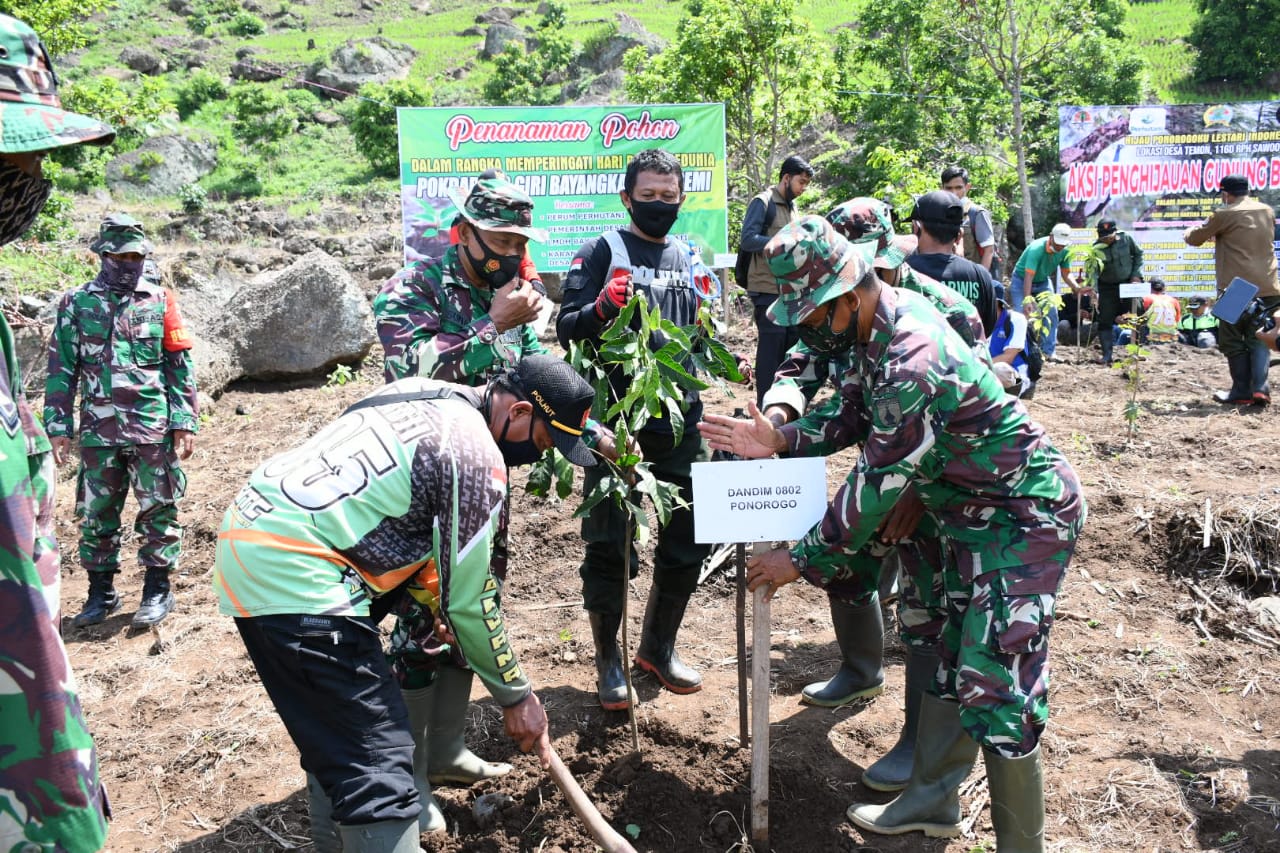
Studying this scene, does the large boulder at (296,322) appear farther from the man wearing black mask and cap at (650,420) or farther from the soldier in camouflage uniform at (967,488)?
the soldier in camouflage uniform at (967,488)

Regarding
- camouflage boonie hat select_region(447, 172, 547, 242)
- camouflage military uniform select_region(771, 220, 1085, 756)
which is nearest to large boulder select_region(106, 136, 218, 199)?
camouflage boonie hat select_region(447, 172, 547, 242)

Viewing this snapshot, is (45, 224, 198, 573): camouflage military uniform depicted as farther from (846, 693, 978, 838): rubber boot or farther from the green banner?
the green banner

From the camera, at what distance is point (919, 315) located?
2.67 m

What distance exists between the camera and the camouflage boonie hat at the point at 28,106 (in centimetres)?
143

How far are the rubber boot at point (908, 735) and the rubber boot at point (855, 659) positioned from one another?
19.0 inches

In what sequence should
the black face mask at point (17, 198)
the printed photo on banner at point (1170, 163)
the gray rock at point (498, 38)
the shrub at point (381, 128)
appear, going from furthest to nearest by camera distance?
the gray rock at point (498, 38) → the shrub at point (381, 128) → the printed photo on banner at point (1170, 163) → the black face mask at point (17, 198)

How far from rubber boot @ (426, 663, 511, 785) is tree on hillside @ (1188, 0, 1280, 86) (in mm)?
30859

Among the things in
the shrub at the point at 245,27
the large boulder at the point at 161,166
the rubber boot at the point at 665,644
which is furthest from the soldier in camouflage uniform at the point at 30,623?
the shrub at the point at 245,27

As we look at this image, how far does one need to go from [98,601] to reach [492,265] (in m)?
3.60

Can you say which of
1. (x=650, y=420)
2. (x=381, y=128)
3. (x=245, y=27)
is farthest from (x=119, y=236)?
(x=245, y=27)

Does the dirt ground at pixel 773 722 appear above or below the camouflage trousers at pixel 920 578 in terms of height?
below

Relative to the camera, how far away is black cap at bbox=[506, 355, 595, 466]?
2.43 m

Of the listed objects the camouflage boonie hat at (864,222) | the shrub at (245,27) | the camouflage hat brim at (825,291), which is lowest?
the camouflage hat brim at (825,291)

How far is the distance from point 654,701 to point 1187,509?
319 centimetres
